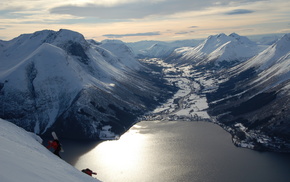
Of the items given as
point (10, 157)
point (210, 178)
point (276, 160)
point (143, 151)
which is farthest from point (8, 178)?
Result: point (276, 160)

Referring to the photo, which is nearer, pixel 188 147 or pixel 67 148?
pixel 188 147

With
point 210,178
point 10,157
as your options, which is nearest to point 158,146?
point 210,178

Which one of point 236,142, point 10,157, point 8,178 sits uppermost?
point 8,178

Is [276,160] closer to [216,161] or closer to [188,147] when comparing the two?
[216,161]

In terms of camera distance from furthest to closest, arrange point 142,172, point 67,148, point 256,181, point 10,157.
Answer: point 67,148
point 142,172
point 256,181
point 10,157

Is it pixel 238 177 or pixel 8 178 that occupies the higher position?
pixel 8 178

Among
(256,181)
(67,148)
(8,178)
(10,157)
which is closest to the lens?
(8,178)

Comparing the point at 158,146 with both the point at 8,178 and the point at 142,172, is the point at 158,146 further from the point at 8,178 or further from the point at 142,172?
the point at 8,178
